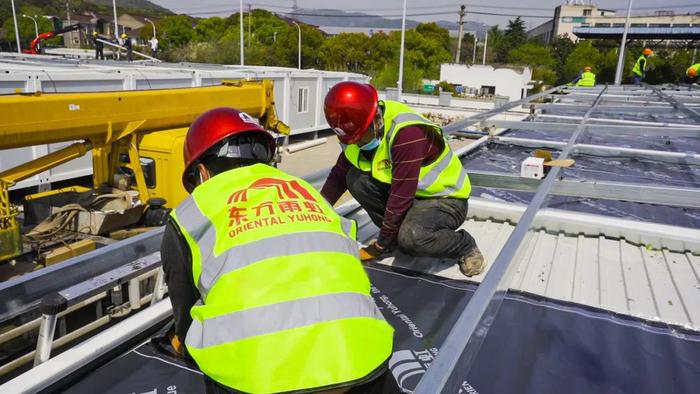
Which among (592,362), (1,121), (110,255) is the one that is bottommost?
(592,362)

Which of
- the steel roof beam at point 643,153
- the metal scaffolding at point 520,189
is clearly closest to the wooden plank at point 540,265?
the metal scaffolding at point 520,189

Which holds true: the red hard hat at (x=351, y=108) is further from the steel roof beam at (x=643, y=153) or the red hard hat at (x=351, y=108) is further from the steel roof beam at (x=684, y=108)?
the steel roof beam at (x=684, y=108)

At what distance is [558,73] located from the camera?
45.0 metres

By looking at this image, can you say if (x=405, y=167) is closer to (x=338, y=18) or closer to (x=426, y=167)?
(x=426, y=167)

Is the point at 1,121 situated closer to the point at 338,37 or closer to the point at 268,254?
the point at 268,254

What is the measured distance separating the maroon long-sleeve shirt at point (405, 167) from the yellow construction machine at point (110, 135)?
10.4ft

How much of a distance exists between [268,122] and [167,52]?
47.5 meters

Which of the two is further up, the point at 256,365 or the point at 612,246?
the point at 256,365

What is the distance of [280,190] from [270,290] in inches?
13.5

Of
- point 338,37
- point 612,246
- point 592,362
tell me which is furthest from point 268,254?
point 338,37

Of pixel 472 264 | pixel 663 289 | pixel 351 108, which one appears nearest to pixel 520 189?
pixel 472 264

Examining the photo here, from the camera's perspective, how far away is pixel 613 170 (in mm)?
5449

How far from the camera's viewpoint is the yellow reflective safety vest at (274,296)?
1327 millimetres

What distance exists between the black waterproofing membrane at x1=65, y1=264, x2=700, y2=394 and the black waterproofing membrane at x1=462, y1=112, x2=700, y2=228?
1066mm
